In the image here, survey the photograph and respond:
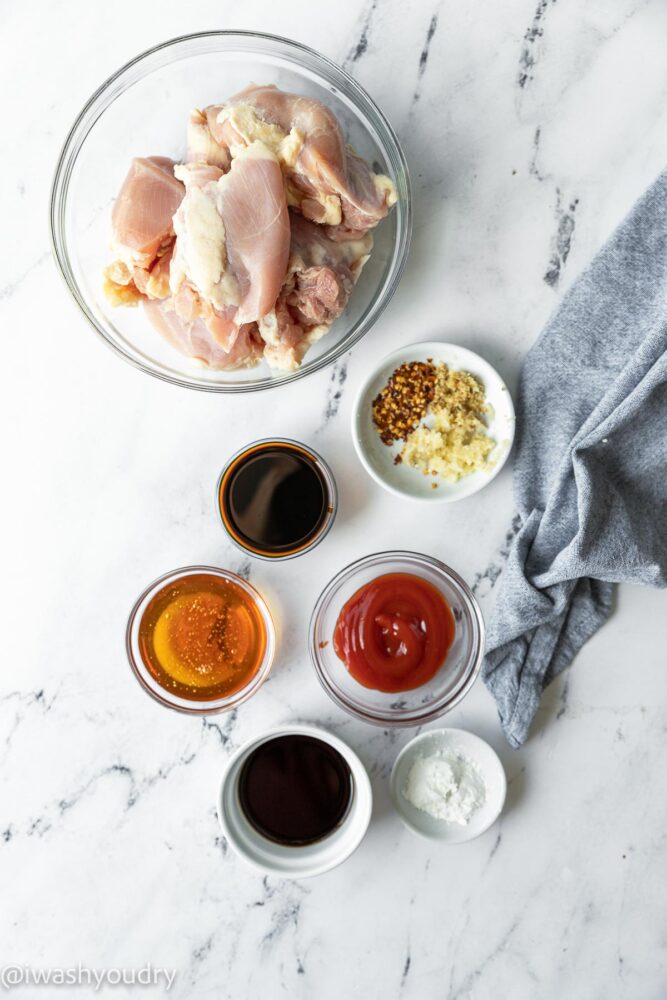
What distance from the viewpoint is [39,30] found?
1705 millimetres

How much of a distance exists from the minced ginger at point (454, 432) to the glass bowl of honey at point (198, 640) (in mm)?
476

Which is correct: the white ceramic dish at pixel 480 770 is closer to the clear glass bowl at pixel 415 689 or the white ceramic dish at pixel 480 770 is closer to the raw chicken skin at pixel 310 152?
the clear glass bowl at pixel 415 689

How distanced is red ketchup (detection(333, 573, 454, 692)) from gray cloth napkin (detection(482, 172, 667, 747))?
12 centimetres

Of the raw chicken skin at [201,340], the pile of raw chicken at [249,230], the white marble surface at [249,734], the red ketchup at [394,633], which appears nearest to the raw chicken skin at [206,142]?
the pile of raw chicken at [249,230]

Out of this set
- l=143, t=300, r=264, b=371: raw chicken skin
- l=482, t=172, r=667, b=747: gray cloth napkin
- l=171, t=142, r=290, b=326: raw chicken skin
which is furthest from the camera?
l=482, t=172, r=667, b=747: gray cloth napkin

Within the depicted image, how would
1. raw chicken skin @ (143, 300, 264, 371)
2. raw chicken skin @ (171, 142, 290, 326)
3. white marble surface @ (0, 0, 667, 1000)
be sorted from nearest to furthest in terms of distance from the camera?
raw chicken skin @ (171, 142, 290, 326) < raw chicken skin @ (143, 300, 264, 371) < white marble surface @ (0, 0, 667, 1000)

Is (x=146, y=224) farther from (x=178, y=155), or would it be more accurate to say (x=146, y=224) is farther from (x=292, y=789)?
(x=292, y=789)

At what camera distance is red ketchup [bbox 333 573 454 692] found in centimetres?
167

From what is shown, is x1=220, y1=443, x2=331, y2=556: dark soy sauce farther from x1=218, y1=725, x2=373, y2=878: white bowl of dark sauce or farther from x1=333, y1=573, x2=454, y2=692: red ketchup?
x1=218, y1=725, x2=373, y2=878: white bowl of dark sauce

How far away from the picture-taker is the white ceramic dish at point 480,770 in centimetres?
170

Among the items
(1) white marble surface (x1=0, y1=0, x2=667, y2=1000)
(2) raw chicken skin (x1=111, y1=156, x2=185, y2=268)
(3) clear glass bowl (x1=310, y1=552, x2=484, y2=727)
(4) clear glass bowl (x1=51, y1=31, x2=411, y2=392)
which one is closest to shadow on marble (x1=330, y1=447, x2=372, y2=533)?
(1) white marble surface (x1=0, y1=0, x2=667, y2=1000)

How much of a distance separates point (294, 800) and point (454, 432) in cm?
87

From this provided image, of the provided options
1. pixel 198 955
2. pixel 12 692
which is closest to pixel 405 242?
pixel 12 692

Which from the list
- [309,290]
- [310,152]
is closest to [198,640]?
[309,290]
